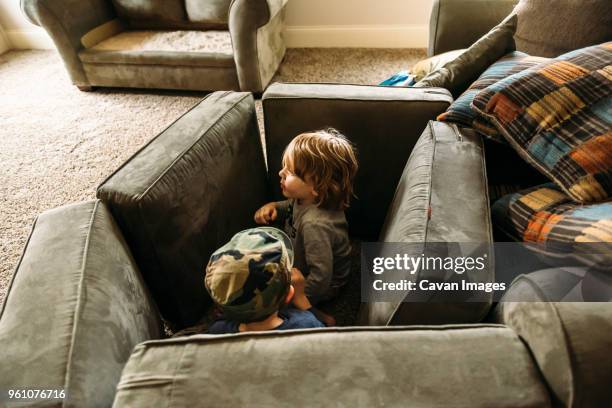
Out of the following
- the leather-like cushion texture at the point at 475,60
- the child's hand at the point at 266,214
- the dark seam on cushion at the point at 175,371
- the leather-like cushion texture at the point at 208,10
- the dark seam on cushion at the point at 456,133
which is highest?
the leather-like cushion texture at the point at 208,10

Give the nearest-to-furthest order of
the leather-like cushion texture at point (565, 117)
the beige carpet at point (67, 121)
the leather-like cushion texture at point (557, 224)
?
the leather-like cushion texture at point (557, 224) < the leather-like cushion texture at point (565, 117) < the beige carpet at point (67, 121)

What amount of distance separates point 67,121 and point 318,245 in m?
2.10

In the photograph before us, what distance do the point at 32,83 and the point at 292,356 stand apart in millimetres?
3161

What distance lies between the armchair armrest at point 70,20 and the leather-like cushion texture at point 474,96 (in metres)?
2.35

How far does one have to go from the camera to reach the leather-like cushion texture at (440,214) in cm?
71

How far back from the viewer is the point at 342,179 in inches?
42.6

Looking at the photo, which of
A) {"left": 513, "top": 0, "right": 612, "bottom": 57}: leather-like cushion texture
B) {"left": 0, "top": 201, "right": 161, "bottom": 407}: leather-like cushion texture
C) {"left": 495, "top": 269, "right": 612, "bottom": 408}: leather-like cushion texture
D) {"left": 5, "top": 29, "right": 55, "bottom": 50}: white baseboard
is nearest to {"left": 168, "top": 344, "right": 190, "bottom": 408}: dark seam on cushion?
{"left": 0, "top": 201, "right": 161, "bottom": 407}: leather-like cushion texture

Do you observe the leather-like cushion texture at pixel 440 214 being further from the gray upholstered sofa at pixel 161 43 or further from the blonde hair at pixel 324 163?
the gray upholstered sofa at pixel 161 43

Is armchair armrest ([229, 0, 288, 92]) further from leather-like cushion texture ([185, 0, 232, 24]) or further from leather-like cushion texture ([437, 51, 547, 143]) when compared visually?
leather-like cushion texture ([437, 51, 547, 143])

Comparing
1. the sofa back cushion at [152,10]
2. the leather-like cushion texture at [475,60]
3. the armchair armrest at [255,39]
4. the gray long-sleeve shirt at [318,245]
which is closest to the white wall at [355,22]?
the armchair armrest at [255,39]

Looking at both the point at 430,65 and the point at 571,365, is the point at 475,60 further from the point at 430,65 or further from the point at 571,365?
the point at 571,365

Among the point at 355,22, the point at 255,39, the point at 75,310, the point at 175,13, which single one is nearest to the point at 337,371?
the point at 75,310

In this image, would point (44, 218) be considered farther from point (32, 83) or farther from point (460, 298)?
point (32, 83)

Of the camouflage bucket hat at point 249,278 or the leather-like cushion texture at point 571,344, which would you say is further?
the camouflage bucket hat at point 249,278
